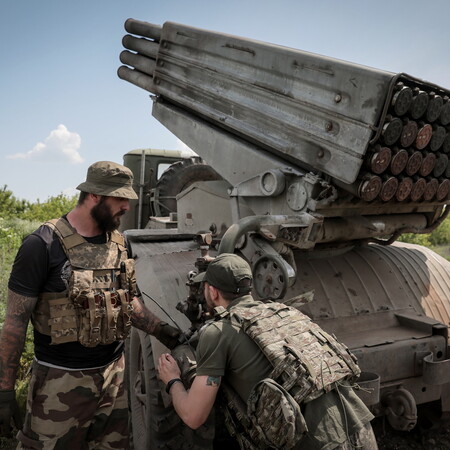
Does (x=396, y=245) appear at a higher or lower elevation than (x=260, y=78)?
lower

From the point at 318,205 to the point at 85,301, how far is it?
1.55 metres

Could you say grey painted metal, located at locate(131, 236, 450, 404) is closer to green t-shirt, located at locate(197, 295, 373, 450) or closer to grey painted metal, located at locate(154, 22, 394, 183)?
green t-shirt, located at locate(197, 295, 373, 450)

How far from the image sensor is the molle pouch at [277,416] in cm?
208

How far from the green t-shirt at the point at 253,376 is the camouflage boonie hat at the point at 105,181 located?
0.92 metres

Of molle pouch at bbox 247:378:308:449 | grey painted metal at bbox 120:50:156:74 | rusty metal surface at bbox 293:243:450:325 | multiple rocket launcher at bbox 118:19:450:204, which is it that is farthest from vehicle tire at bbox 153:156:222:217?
molle pouch at bbox 247:378:308:449

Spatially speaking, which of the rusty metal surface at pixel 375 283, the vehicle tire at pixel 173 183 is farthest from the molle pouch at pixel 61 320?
the vehicle tire at pixel 173 183

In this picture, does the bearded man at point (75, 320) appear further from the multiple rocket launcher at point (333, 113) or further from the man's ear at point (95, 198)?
the multiple rocket launcher at point (333, 113)

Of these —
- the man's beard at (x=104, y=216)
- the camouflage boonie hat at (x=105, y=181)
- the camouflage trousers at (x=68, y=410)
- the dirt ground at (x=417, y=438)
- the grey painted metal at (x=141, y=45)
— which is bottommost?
the dirt ground at (x=417, y=438)

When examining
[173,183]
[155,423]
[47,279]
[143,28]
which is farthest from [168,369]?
[173,183]

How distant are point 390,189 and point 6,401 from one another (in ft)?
8.12

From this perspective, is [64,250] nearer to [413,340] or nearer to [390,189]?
[390,189]

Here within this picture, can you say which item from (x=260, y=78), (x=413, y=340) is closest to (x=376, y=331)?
(x=413, y=340)

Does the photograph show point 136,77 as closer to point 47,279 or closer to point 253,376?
point 47,279

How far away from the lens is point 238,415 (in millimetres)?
2387
